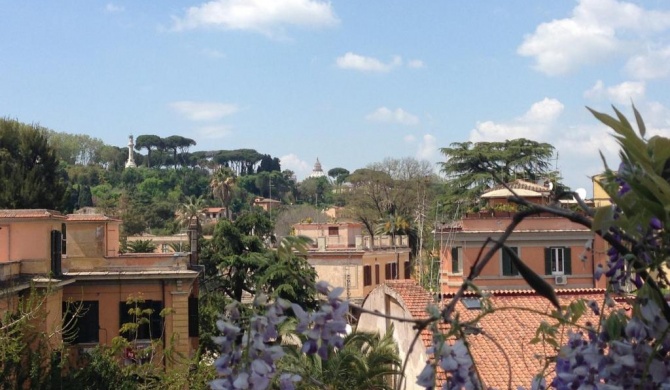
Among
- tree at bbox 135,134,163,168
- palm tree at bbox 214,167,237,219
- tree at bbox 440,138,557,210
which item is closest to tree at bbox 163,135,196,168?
tree at bbox 135,134,163,168

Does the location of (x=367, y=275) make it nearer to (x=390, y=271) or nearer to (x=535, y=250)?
(x=390, y=271)

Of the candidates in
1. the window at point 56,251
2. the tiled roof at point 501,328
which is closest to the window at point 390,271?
the window at point 56,251

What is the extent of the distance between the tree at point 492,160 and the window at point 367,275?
6395 millimetres

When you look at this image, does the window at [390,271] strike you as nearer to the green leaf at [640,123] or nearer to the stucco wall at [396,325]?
the stucco wall at [396,325]

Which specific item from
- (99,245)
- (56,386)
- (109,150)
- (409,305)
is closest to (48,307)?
(99,245)

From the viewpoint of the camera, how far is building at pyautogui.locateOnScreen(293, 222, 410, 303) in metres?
44.4

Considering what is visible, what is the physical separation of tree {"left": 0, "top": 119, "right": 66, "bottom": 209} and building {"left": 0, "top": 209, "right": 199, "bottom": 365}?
17865mm

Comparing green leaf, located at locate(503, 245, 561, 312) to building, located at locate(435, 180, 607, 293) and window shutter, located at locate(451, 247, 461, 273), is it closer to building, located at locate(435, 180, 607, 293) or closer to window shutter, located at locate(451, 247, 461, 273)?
Answer: building, located at locate(435, 180, 607, 293)

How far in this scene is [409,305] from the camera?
14.9 meters

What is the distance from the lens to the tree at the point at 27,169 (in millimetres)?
40750

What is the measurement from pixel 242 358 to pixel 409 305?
1300 cm

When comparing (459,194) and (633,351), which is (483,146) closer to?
(459,194)

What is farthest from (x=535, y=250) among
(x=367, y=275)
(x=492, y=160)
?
(x=367, y=275)

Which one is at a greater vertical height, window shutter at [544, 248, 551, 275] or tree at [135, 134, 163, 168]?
tree at [135, 134, 163, 168]
